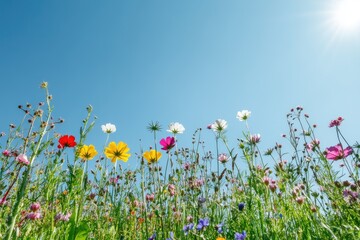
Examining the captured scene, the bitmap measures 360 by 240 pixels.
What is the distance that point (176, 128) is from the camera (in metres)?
3.57

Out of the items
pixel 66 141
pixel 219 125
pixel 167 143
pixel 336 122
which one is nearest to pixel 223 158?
pixel 219 125

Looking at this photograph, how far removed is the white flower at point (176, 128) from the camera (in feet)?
11.6

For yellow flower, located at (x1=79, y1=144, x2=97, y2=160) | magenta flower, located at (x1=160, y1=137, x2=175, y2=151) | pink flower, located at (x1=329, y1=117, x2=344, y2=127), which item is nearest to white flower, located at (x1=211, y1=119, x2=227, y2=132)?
magenta flower, located at (x1=160, y1=137, x2=175, y2=151)

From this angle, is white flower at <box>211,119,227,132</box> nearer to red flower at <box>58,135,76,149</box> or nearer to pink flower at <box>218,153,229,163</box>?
pink flower at <box>218,153,229,163</box>

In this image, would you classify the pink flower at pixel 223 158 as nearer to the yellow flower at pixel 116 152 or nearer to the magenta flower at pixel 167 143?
the magenta flower at pixel 167 143

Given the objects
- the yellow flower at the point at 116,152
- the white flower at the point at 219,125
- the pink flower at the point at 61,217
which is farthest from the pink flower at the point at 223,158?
the pink flower at the point at 61,217

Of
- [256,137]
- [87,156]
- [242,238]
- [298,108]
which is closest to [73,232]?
[87,156]

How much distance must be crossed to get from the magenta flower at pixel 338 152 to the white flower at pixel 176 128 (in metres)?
1.57

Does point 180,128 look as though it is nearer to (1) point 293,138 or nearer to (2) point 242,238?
(1) point 293,138

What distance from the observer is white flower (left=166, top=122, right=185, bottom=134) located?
3.55 m

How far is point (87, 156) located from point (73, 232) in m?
0.68

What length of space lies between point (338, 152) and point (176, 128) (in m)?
1.71

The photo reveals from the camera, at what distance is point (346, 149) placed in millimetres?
2566

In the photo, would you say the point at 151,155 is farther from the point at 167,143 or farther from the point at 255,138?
the point at 255,138
